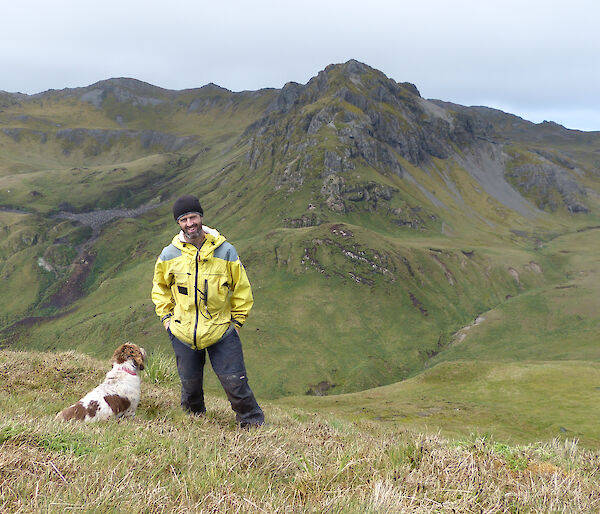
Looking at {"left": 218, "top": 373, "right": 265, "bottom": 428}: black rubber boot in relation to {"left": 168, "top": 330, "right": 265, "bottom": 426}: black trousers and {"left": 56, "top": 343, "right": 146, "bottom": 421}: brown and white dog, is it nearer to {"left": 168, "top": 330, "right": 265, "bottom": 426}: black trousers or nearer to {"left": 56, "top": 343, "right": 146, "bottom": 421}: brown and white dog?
{"left": 168, "top": 330, "right": 265, "bottom": 426}: black trousers

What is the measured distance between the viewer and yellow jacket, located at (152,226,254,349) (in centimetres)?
721

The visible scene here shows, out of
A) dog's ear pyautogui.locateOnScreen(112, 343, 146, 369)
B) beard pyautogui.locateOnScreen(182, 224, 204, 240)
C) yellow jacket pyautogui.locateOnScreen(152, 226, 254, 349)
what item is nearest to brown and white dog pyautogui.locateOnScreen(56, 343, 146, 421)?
dog's ear pyautogui.locateOnScreen(112, 343, 146, 369)

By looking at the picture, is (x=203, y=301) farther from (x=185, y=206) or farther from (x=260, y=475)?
(x=260, y=475)

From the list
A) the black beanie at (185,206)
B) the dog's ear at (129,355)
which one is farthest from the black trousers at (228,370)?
the black beanie at (185,206)

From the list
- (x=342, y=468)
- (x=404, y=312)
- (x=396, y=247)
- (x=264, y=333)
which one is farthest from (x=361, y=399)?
(x=396, y=247)

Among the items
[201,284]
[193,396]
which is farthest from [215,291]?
[193,396]

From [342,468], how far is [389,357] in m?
119

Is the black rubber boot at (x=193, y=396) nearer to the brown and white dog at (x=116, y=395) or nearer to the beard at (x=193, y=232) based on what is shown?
the brown and white dog at (x=116, y=395)

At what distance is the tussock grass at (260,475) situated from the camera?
10.1 feet

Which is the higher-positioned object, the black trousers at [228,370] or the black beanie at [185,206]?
the black beanie at [185,206]

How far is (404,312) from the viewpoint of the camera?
136 metres

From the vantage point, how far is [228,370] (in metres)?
7.45

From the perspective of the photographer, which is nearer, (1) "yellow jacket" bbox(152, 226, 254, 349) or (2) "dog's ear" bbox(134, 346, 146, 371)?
(1) "yellow jacket" bbox(152, 226, 254, 349)

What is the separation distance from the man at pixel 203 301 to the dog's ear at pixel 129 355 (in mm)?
1178
